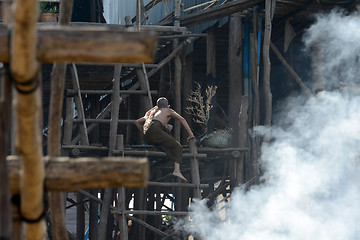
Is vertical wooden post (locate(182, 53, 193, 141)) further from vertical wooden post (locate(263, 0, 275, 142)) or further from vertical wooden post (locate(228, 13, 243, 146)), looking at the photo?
vertical wooden post (locate(263, 0, 275, 142))

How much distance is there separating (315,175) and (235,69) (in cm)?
221

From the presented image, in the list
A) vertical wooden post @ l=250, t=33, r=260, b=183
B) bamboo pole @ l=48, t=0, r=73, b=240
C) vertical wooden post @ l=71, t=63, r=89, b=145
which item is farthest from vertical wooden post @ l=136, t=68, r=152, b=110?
bamboo pole @ l=48, t=0, r=73, b=240

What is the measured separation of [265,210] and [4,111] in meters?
7.42

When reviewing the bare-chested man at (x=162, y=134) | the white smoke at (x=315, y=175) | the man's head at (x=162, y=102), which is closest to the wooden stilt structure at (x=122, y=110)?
the bare-chested man at (x=162, y=134)

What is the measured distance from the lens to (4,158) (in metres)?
3.44

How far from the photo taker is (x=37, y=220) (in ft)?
11.9

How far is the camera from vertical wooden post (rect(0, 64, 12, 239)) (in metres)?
3.34

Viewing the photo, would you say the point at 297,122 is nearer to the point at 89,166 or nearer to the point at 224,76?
the point at 224,76

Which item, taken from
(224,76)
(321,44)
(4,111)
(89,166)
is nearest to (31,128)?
(4,111)

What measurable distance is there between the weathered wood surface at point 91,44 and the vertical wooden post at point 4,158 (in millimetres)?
171

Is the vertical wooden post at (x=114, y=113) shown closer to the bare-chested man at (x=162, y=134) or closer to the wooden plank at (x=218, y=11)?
the bare-chested man at (x=162, y=134)

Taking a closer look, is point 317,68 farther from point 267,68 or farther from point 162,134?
point 162,134

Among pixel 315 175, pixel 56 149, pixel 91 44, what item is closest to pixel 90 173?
pixel 91 44

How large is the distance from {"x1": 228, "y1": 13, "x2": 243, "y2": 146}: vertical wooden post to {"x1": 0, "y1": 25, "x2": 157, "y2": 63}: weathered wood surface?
7.84 metres
